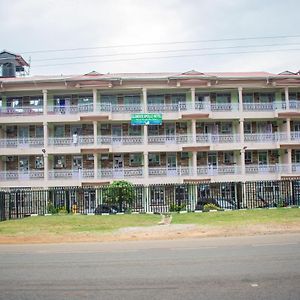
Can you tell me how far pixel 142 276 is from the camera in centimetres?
754

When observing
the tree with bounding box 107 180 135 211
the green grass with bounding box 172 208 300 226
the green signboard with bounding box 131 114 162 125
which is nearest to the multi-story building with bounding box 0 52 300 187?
the green signboard with bounding box 131 114 162 125

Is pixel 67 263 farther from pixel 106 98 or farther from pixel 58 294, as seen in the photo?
pixel 106 98

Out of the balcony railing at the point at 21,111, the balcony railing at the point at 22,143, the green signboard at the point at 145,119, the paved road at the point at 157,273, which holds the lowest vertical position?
the paved road at the point at 157,273

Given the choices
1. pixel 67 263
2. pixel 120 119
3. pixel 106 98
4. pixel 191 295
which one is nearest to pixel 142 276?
pixel 191 295

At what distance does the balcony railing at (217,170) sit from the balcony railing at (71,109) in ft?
35.7

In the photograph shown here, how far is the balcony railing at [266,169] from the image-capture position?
121ft

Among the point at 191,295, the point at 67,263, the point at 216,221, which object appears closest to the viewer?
the point at 191,295

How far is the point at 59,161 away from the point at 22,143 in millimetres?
3594

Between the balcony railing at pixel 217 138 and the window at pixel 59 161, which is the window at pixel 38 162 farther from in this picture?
the balcony railing at pixel 217 138

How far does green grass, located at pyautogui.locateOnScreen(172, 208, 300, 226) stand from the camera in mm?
18328

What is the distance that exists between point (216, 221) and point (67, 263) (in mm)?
10777

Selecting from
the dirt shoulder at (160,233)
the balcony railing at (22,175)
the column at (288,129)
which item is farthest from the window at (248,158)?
the dirt shoulder at (160,233)

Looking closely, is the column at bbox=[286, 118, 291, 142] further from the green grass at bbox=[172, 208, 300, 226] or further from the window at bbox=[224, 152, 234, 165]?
the green grass at bbox=[172, 208, 300, 226]

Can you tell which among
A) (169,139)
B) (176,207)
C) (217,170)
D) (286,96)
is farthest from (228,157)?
(176,207)
